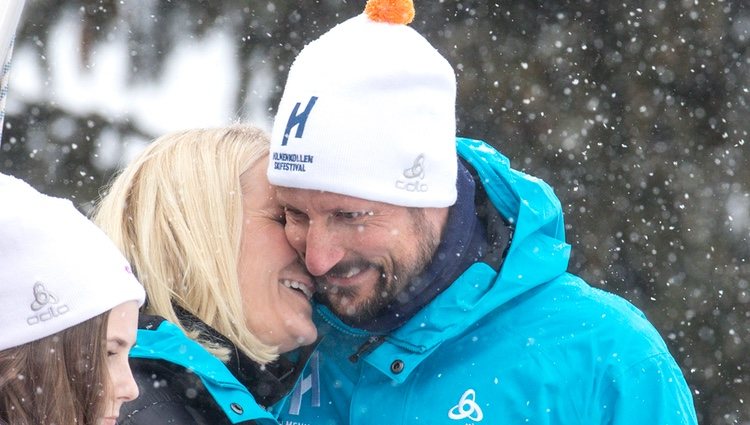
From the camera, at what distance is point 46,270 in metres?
2.32

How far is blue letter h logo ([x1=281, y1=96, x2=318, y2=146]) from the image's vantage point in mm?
3236

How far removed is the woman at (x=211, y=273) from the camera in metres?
2.72

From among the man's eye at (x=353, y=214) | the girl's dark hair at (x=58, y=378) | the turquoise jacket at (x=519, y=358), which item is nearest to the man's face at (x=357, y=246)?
the man's eye at (x=353, y=214)

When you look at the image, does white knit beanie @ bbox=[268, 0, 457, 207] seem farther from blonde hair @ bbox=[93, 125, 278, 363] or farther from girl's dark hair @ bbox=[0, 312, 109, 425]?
girl's dark hair @ bbox=[0, 312, 109, 425]

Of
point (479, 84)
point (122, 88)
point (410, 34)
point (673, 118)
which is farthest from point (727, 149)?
point (410, 34)

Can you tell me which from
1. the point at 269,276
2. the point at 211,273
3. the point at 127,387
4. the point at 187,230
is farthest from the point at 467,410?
the point at 127,387

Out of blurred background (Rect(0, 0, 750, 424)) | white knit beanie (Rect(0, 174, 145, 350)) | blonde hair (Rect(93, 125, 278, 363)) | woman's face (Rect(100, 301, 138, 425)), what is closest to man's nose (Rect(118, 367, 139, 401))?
woman's face (Rect(100, 301, 138, 425))

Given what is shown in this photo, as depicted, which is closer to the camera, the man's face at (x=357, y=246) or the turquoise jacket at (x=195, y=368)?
the turquoise jacket at (x=195, y=368)

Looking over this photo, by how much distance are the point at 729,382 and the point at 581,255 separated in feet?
5.59

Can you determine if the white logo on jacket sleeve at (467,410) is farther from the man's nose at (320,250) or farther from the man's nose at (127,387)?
the man's nose at (127,387)

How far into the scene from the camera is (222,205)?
3.21m

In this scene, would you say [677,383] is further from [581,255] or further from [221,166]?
[581,255]

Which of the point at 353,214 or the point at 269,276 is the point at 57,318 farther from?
the point at 353,214

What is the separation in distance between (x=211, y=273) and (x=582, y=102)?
634 centimetres
